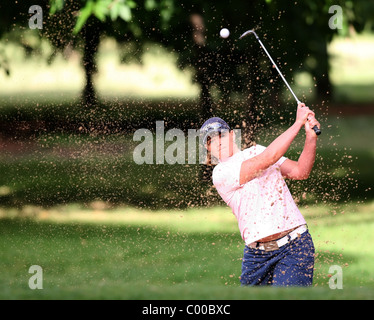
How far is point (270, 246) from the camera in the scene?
4.50m

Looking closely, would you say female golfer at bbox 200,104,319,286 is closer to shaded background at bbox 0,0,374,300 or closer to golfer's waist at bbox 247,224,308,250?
golfer's waist at bbox 247,224,308,250

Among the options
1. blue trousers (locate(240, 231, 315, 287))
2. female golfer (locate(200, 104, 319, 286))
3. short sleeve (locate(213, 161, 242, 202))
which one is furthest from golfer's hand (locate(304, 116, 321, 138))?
blue trousers (locate(240, 231, 315, 287))

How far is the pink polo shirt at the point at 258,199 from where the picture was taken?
4453 millimetres

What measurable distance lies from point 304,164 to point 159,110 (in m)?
14.2

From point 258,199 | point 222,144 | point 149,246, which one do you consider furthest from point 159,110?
point 258,199

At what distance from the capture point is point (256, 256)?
4.56 meters

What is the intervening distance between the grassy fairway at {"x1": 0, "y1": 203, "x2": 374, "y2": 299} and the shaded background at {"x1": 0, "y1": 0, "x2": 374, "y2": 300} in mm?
296

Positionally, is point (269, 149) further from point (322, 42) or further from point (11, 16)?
point (322, 42)

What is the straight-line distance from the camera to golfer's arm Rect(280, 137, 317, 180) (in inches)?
182

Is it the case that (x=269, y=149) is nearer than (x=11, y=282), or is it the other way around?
(x=269, y=149)

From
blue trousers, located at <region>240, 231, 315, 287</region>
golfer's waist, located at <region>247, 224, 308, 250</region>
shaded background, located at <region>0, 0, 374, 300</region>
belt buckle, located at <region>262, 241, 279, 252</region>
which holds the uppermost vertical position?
shaded background, located at <region>0, 0, 374, 300</region>

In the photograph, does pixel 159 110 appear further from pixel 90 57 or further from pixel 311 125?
pixel 311 125

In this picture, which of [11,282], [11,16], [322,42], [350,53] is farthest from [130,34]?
[350,53]
